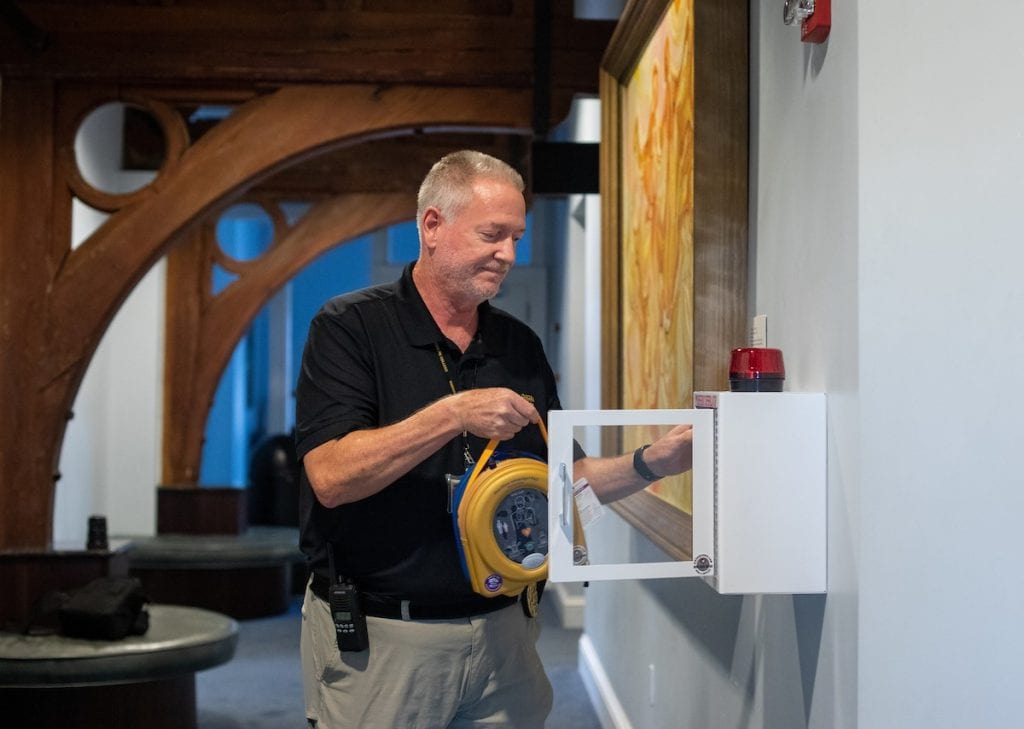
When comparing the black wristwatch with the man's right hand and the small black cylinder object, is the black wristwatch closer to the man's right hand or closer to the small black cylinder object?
the man's right hand

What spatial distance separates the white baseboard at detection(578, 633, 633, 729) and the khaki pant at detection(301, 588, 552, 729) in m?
1.91

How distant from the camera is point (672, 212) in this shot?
262 cm

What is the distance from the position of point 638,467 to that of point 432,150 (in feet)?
19.4

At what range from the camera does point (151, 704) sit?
4.10 metres

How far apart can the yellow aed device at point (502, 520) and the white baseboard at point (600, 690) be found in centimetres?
216

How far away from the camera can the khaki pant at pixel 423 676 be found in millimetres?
2006

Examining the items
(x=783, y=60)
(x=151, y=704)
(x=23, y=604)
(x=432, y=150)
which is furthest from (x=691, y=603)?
(x=432, y=150)

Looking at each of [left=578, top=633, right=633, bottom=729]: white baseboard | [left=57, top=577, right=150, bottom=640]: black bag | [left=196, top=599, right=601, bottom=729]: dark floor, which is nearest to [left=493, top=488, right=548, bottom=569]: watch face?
[left=578, top=633, right=633, bottom=729]: white baseboard

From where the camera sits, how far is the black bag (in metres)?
3.96

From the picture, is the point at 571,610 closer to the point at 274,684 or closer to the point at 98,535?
the point at 274,684

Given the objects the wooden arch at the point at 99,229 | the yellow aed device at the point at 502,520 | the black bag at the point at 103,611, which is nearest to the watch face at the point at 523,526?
the yellow aed device at the point at 502,520

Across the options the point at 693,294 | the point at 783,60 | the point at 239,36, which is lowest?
the point at 693,294

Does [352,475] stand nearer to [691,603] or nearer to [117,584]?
[691,603]

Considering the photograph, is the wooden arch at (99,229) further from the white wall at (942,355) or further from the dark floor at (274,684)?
the white wall at (942,355)
